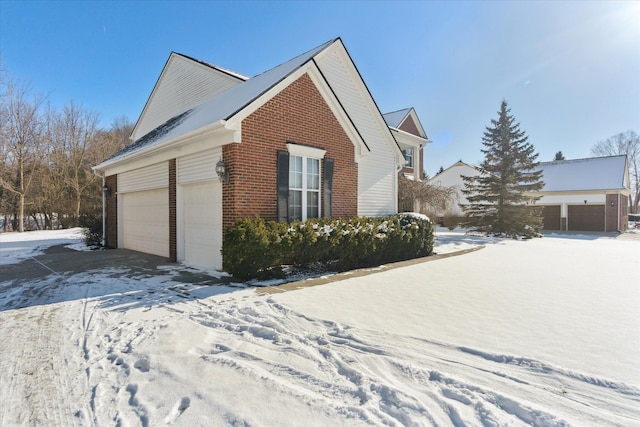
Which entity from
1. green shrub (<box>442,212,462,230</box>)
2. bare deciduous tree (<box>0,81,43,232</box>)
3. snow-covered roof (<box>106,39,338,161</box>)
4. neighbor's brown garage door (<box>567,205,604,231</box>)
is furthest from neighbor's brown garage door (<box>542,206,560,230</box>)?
bare deciduous tree (<box>0,81,43,232</box>)

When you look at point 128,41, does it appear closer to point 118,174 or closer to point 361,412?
point 118,174

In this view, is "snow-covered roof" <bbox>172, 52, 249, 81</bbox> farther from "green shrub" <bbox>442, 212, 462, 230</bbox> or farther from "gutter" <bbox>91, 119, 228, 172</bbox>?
"green shrub" <bbox>442, 212, 462, 230</bbox>

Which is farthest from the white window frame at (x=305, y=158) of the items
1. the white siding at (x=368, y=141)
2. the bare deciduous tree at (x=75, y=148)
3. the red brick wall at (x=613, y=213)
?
the red brick wall at (x=613, y=213)

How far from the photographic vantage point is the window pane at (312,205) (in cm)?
909

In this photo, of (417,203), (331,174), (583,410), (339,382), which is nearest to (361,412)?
(339,382)

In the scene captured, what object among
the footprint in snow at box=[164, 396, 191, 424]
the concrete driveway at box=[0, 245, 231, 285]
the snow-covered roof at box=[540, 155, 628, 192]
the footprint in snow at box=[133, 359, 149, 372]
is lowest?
the footprint in snow at box=[164, 396, 191, 424]

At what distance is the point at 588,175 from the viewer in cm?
2719

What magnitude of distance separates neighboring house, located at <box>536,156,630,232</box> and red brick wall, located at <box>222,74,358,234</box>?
A: 24946 mm

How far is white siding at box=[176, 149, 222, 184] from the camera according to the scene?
8.04 metres

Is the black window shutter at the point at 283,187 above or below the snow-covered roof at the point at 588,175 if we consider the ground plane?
below

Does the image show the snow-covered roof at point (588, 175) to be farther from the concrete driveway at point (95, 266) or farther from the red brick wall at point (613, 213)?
the concrete driveway at point (95, 266)

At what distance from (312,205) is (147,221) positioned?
253 inches

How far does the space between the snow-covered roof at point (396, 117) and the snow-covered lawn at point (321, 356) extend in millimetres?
18008

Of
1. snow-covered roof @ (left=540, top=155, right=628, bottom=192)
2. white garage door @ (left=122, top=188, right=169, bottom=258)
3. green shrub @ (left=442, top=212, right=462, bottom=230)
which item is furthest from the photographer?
green shrub @ (left=442, top=212, right=462, bottom=230)
